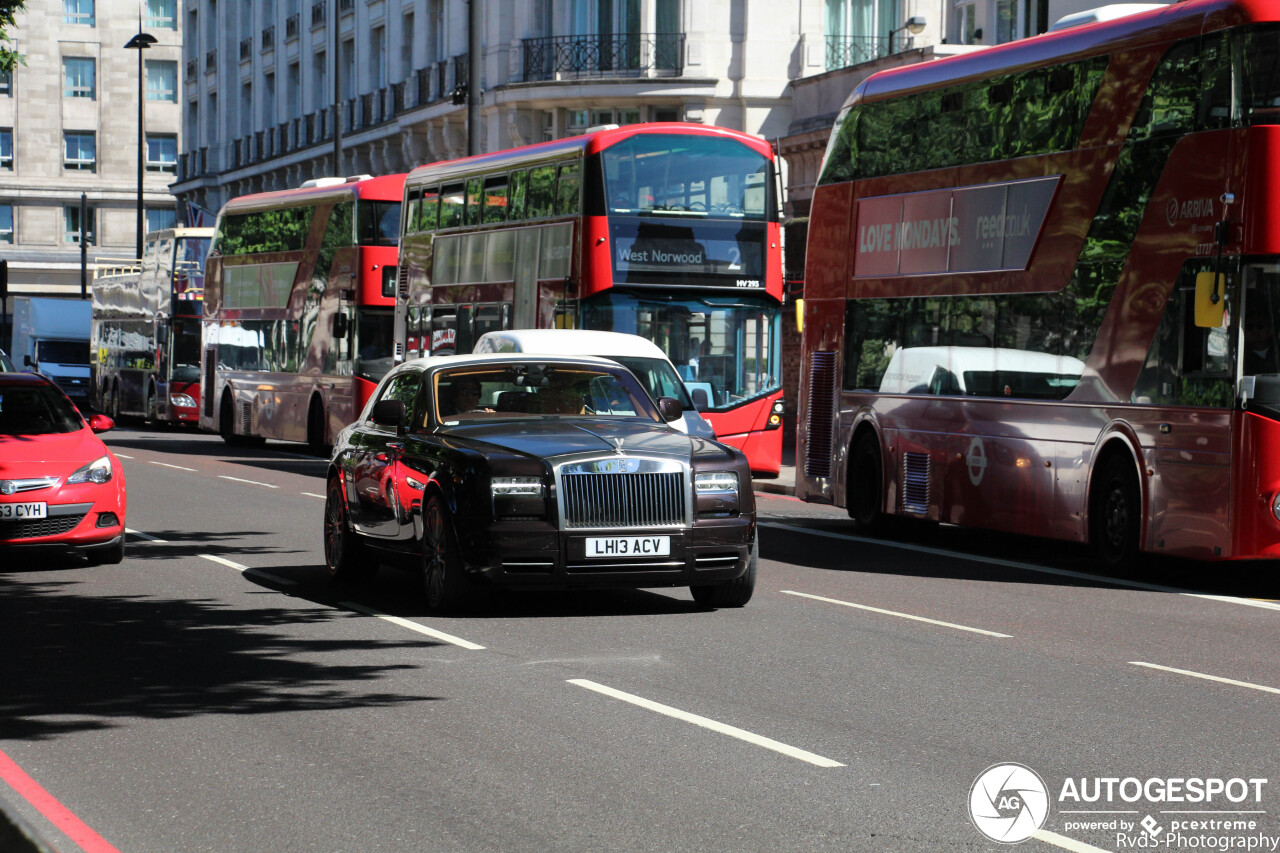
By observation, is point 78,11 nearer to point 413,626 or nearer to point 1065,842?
point 413,626

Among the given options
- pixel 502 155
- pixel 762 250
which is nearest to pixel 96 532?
pixel 762 250

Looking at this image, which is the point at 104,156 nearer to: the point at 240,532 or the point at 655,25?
the point at 655,25

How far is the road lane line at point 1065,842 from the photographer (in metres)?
6.07

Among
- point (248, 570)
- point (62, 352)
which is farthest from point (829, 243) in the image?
point (62, 352)

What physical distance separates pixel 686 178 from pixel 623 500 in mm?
12180

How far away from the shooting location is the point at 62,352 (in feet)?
192

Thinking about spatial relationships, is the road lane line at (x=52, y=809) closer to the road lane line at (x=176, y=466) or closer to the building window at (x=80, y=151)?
the road lane line at (x=176, y=466)

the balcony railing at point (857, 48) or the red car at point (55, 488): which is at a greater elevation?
the balcony railing at point (857, 48)

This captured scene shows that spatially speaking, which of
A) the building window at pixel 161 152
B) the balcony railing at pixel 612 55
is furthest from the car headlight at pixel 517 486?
the building window at pixel 161 152

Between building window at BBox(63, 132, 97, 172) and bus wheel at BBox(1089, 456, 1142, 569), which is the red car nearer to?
bus wheel at BBox(1089, 456, 1142, 569)

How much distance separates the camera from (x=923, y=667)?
9.96 meters

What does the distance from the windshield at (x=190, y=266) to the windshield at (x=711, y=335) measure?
80.2ft

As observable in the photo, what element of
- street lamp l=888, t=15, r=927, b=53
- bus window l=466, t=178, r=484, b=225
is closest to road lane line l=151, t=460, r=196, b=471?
bus window l=466, t=178, r=484, b=225

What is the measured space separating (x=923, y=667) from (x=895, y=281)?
8.57 meters
